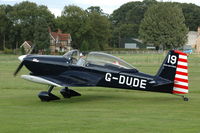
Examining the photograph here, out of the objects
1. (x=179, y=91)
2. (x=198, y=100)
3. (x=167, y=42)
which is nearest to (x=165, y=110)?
(x=179, y=91)

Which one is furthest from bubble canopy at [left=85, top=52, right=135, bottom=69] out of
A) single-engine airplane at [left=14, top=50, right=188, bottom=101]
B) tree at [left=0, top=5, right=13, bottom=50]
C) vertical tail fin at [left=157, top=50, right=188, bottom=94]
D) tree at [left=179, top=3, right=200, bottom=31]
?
tree at [left=179, top=3, right=200, bottom=31]

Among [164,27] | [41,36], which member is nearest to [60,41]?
[41,36]

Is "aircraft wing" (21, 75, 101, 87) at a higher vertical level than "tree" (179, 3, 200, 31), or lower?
lower

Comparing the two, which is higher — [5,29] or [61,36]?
[5,29]

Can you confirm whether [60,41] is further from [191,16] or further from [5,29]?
[191,16]

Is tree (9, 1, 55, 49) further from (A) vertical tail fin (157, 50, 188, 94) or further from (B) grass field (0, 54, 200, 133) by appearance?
(A) vertical tail fin (157, 50, 188, 94)

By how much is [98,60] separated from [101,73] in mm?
484

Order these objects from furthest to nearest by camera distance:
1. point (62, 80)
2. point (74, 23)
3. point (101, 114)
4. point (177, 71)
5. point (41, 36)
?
1. point (74, 23)
2. point (41, 36)
3. point (62, 80)
4. point (177, 71)
5. point (101, 114)

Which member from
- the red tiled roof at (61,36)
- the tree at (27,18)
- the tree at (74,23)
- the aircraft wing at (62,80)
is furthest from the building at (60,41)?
the aircraft wing at (62,80)

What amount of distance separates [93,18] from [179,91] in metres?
104

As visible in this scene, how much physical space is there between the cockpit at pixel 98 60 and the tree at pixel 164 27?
3003 inches

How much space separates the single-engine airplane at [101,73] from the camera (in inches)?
491

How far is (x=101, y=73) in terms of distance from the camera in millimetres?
13086

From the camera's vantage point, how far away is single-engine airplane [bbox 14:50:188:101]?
12.5 meters
